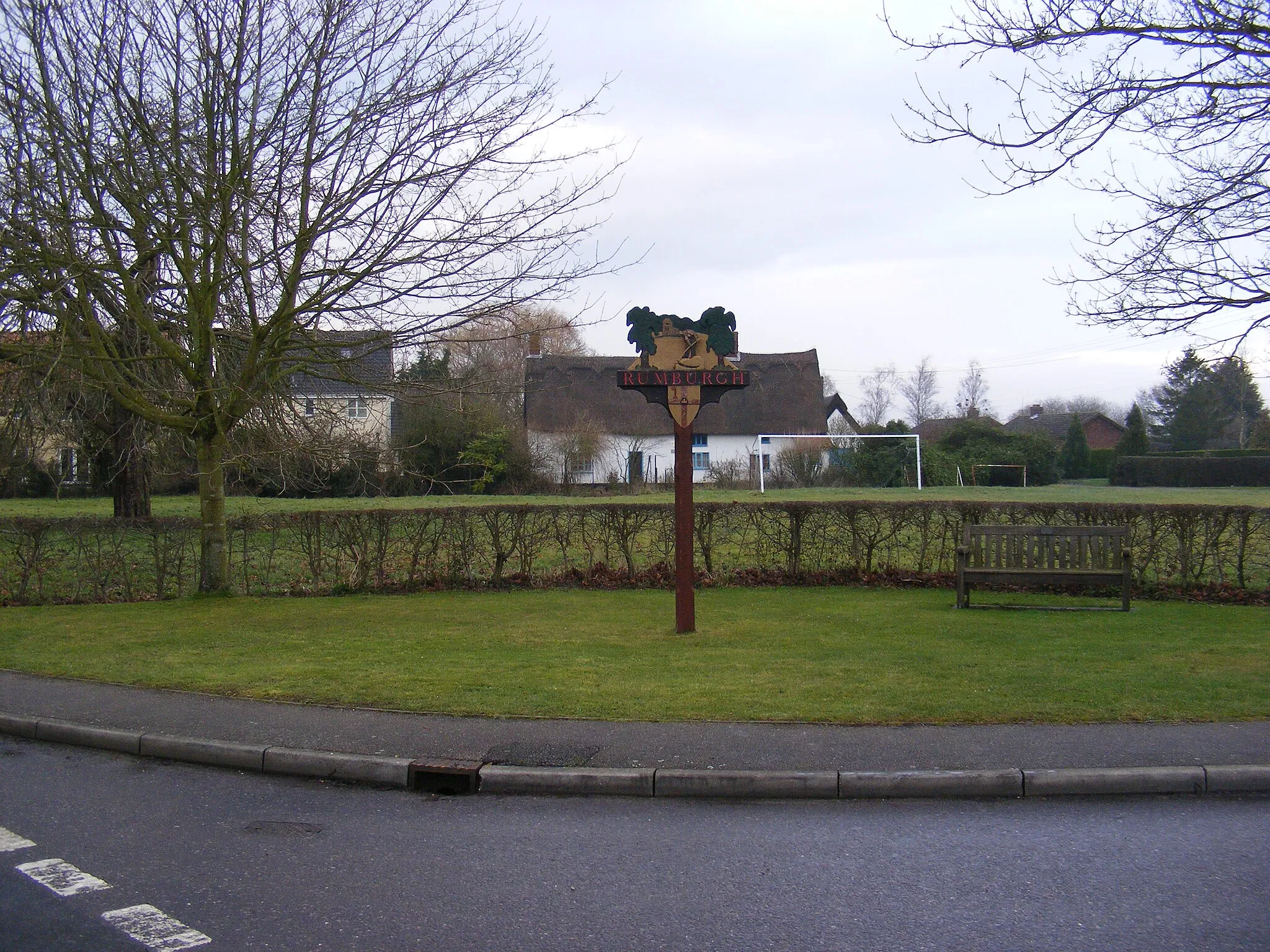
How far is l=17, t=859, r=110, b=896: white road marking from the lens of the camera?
4.44 m

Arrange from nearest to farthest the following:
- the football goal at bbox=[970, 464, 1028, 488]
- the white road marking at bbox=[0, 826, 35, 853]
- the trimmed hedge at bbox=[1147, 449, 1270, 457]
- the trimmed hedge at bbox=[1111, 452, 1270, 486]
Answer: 1. the white road marking at bbox=[0, 826, 35, 853]
2. the trimmed hedge at bbox=[1111, 452, 1270, 486]
3. the trimmed hedge at bbox=[1147, 449, 1270, 457]
4. the football goal at bbox=[970, 464, 1028, 488]

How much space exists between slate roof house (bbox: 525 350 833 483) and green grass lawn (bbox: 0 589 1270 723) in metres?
28.8

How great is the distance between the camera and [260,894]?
4.39 metres

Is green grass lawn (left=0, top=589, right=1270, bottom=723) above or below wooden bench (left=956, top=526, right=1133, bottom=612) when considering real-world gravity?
below

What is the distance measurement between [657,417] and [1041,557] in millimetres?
41019

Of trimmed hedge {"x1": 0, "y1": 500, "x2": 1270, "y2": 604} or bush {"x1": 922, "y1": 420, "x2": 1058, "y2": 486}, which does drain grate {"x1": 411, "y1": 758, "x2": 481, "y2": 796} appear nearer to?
trimmed hedge {"x1": 0, "y1": 500, "x2": 1270, "y2": 604}

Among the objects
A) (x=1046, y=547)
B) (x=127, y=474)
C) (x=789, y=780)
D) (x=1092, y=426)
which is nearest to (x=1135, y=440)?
(x=1092, y=426)

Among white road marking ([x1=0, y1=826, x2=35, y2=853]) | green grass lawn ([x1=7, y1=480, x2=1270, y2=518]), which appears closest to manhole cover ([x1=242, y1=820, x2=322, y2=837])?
white road marking ([x1=0, y1=826, x2=35, y2=853])

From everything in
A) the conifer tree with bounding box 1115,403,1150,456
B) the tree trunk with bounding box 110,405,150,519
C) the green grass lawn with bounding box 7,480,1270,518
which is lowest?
the green grass lawn with bounding box 7,480,1270,518

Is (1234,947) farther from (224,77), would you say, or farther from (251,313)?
(224,77)

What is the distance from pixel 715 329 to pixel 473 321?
4.07 metres

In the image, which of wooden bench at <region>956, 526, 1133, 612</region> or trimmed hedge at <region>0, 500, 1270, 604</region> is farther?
trimmed hedge at <region>0, 500, 1270, 604</region>

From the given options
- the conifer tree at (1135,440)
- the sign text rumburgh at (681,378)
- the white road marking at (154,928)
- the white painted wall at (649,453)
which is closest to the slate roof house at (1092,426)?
the conifer tree at (1135,440)

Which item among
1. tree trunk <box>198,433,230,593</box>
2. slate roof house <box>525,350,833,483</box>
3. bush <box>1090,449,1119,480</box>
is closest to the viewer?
tree trunk <box>198,433,230,593</box>
